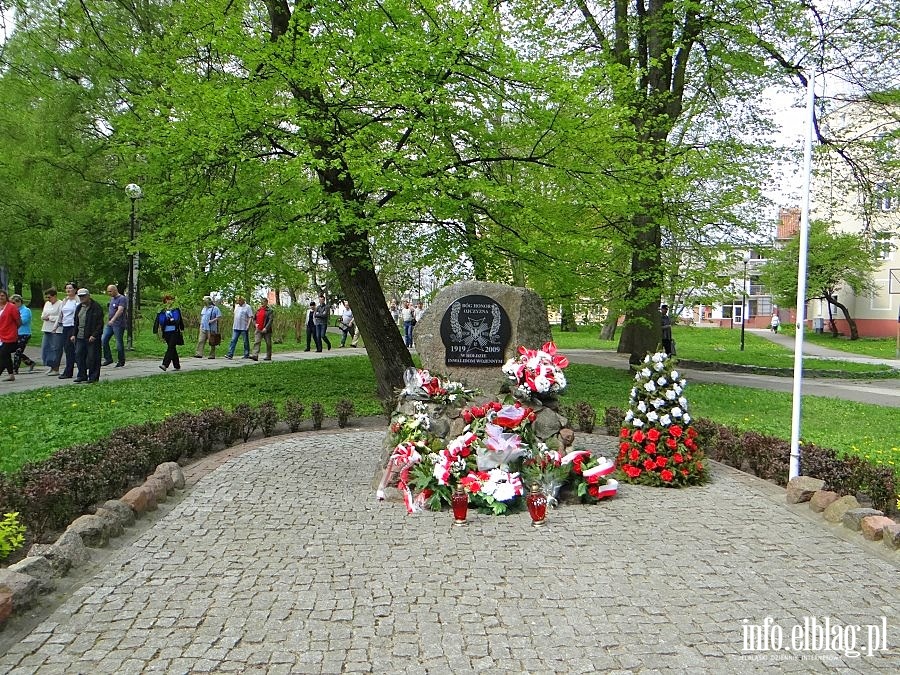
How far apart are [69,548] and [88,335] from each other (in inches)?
377

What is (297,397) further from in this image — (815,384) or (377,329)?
(815,384)

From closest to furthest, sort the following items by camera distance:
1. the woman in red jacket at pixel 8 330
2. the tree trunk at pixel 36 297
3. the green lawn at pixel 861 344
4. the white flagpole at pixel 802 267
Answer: the white flagpole at pixel 802 267, the woman in red jacket at pixel 8 330, the green lawn at pixel 861 344, the tree trunk at pixel 36 297

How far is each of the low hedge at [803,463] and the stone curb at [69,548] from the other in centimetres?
560

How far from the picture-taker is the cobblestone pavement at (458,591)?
350 cm

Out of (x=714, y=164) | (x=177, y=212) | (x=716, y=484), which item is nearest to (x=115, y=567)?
(x=716, y=484)

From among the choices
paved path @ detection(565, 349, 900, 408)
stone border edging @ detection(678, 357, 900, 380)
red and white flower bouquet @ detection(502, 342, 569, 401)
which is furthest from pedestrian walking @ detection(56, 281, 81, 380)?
stone border edging @ detection(678, 357, 900, 380)

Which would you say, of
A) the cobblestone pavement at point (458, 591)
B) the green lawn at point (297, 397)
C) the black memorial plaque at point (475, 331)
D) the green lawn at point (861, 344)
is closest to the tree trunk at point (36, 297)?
the green lawn at point (297, 397)

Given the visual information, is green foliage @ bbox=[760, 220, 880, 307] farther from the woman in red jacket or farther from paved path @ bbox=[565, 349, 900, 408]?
the woman in red jacket

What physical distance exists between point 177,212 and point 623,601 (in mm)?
9935

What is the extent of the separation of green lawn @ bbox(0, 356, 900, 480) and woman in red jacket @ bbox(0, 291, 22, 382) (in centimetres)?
176

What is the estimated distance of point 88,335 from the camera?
42.5 feet

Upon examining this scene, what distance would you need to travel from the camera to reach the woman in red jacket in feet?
41.4

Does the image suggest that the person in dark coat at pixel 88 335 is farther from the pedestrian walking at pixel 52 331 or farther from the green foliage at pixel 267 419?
the green foliage at pixel 267 419

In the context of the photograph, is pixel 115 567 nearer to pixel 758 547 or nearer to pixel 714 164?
pixel 758 547
